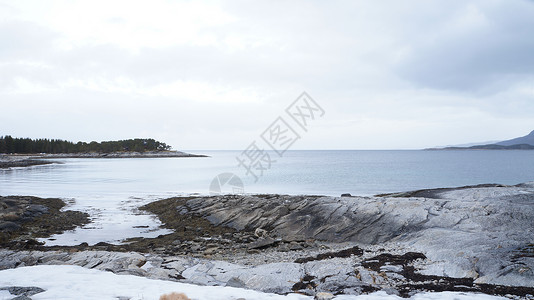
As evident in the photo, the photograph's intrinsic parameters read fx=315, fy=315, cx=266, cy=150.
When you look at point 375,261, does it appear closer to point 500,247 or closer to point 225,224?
point 500,247

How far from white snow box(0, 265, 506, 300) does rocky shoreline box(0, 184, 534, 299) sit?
Result: 69 cm

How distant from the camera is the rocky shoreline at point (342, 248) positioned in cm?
921

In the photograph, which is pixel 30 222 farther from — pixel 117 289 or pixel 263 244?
pixel 117 289

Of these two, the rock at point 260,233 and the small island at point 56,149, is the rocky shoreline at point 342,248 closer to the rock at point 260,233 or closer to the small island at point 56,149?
the rock at point 260,233

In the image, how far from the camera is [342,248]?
48.6ft

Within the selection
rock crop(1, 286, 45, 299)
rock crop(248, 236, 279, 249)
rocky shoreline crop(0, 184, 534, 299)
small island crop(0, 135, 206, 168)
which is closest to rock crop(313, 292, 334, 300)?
rocky shoreline crop(0, 184, 534, 299)

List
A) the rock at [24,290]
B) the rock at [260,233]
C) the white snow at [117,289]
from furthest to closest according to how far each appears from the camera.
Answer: the rock at [260,233]
the white snow at [117,289]
the rock at [24,290]

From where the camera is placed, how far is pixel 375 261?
1105cm

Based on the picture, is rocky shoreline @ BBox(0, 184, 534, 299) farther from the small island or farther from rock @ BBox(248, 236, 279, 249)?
the small island

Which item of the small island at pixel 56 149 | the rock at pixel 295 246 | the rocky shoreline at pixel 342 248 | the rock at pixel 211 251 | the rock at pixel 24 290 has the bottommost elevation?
the rock at pixel 211 251

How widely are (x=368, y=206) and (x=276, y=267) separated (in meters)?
9.42

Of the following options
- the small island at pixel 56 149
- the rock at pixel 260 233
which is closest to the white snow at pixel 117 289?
the rock at pixel 260 233

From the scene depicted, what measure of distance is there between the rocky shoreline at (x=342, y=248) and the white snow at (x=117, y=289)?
2.26ft

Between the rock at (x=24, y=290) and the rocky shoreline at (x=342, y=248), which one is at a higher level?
the rock at (x=24, y=290)
